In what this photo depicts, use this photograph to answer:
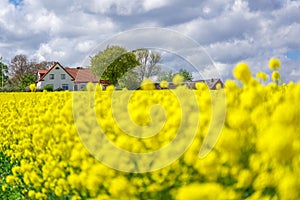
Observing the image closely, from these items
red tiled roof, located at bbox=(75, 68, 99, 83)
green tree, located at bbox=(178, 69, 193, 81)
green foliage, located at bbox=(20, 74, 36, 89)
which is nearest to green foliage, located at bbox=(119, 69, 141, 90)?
green tree, located at bbox=(178, 69, 193, 81)

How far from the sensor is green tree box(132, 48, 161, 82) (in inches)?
219

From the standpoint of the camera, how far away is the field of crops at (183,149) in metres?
2.00

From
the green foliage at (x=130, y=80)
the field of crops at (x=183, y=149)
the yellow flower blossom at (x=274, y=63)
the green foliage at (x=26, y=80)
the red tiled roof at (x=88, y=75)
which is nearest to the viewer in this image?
Result: the field of crops at (x=183, y=149)

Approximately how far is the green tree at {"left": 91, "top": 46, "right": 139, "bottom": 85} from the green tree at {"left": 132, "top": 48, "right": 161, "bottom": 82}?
0.10 m

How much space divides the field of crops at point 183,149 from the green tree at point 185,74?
0.41 meters

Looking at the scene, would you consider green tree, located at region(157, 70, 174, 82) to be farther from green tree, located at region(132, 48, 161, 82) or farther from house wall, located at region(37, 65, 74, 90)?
house wall, located at region(37, 65, 74, 90)

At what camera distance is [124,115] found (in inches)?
151

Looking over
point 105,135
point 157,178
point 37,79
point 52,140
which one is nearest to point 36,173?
point 52,140

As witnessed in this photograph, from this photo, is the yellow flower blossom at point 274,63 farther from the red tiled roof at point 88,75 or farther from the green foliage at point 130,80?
the red tiled roof at point 88,75

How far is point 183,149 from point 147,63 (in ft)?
9.23

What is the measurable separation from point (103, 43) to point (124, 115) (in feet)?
7.79

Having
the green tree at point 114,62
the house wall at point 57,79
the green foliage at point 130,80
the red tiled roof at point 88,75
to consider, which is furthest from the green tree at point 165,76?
the house wall at point 57,79

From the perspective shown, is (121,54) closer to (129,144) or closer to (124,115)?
(124,115)

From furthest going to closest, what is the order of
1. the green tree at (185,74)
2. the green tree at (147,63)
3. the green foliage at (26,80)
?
the green foliage at (26,80)
the green tree at (147,63)
the green tree at (185,74)
